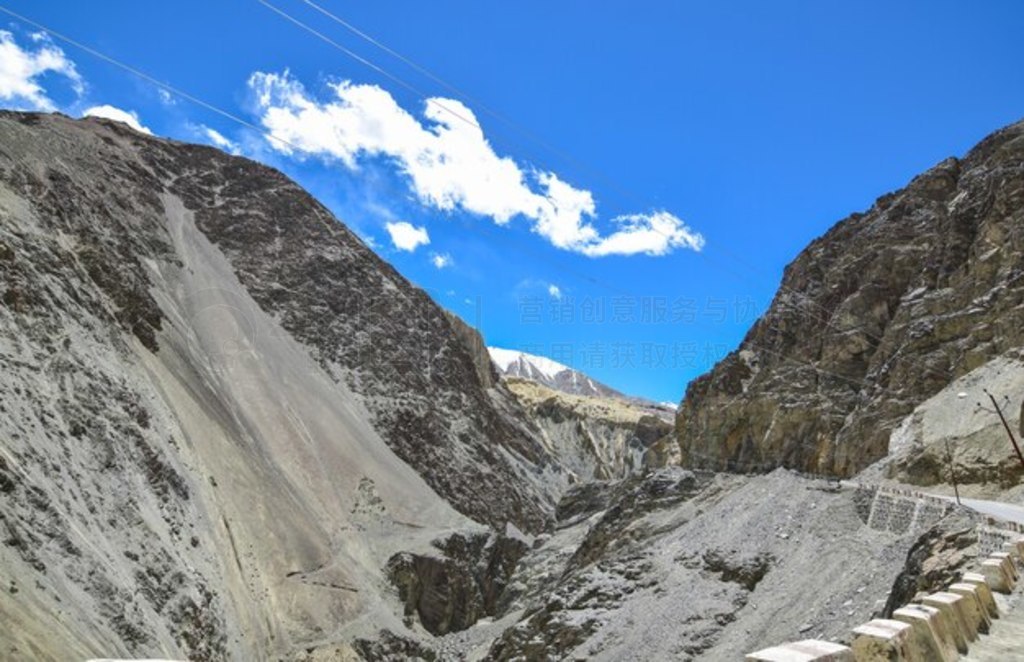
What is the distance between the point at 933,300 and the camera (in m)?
52.2

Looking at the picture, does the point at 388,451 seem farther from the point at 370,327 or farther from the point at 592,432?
the point at 592,432

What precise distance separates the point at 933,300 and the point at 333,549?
156 feet

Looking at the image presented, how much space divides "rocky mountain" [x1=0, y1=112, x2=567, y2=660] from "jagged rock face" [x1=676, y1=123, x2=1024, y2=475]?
89.5 feet

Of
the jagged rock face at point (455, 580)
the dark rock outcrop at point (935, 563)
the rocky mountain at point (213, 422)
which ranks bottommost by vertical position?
the jagged rock face at point (455, 580)

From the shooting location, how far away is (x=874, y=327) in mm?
61312

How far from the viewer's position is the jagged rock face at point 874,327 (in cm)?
4819

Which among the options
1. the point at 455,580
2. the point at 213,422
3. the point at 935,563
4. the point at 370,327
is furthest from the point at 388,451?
the point at 935,563

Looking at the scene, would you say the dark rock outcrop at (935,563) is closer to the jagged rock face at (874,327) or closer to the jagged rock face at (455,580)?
the jagged rock face at (874,327)

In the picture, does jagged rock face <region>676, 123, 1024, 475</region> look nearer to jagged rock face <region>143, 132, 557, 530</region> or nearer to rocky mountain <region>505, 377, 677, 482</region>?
jagged rock face <region>143, 132, 557, 530</region>

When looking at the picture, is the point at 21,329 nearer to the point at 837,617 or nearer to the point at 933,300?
the point at 837,617

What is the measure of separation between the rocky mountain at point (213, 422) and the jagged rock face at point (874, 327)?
27.3 meters

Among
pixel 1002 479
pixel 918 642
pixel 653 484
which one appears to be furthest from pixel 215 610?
pixel 918 642

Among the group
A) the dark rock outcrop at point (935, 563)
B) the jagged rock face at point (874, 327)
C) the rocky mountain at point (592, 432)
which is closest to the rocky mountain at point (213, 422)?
the rocky mountain at point (592, 432)

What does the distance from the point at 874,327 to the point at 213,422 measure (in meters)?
52.6
